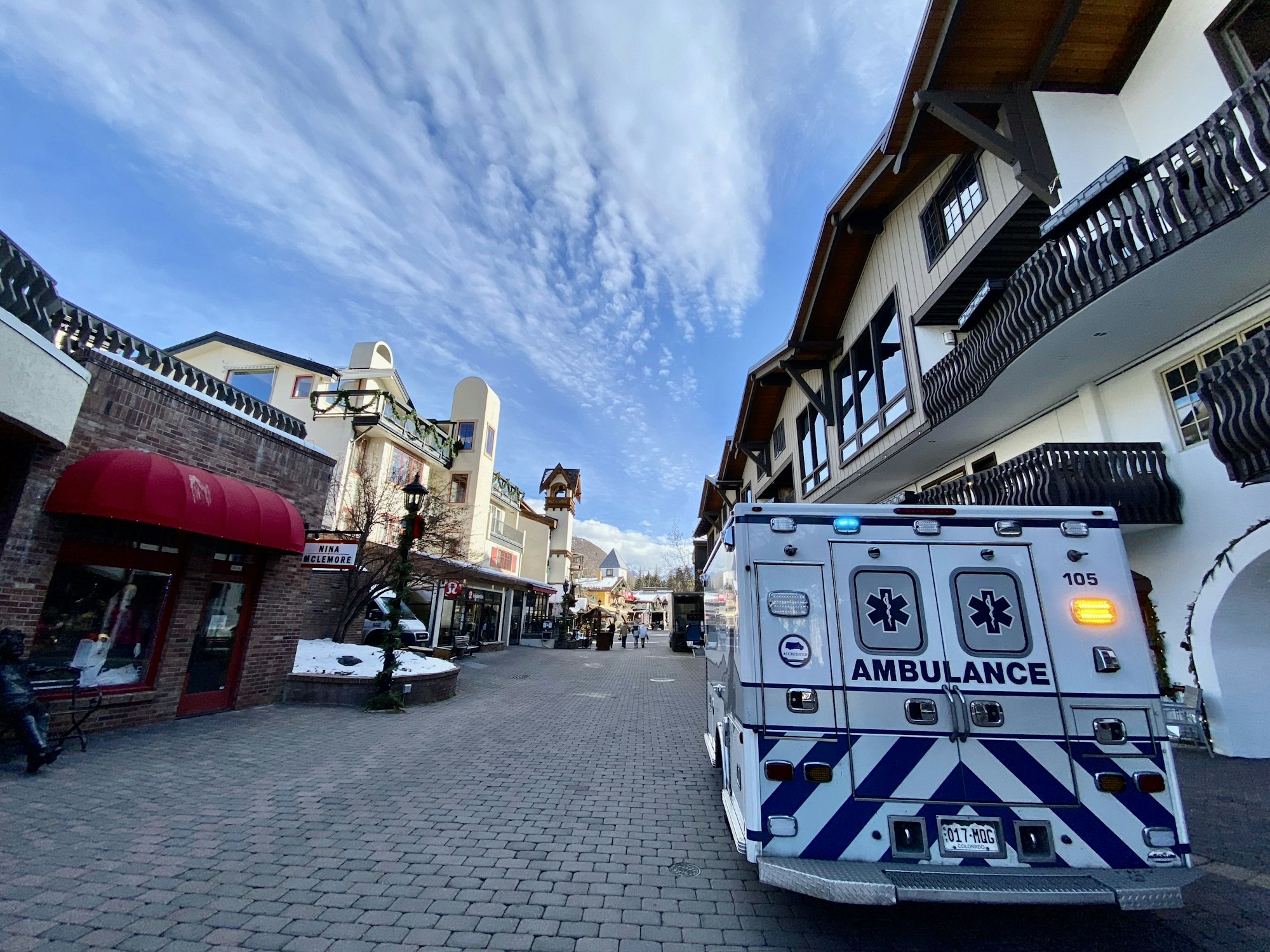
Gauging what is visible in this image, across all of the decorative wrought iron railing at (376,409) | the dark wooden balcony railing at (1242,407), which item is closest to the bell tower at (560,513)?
the decorative wrought iron railing at (376,409)

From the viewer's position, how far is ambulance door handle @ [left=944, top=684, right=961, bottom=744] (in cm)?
331

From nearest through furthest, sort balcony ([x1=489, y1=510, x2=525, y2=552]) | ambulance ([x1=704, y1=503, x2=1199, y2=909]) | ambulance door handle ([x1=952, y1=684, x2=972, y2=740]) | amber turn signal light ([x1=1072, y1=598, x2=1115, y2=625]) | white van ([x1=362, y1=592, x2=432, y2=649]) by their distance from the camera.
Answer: ambulance ([x1=704, y1=503, x2=1199, y2=909]) < ambulance door handle ([x1=952, y1=684, x2=972, y2=740]) < amber turn signal light ([x1=1072, y1=598, x2=1115, y2=625]) < white van ([x1=362, y1=592, x2=432, y2=649]) < balcony ([x1=489, y1=510, x2=525, y2=552])

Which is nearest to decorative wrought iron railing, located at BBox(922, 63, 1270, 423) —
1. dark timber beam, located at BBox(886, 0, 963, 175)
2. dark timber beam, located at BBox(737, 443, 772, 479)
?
dark timber beam, located at BBox(886, 0, 963, 175)

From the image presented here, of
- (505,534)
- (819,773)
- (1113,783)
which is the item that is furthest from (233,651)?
(505,534)

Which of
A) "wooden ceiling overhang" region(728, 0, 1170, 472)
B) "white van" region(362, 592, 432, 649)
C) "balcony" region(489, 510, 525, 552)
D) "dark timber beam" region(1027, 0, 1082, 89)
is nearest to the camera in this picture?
"dark timber beam" region(1027, 0, 1082, 89)

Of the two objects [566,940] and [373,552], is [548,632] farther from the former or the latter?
[566,940]

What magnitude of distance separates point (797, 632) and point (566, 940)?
2269mm

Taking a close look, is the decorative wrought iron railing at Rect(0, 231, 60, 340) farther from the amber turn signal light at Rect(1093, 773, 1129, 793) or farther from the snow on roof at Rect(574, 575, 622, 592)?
the snow on roof at Rect(574, 575, 622, 592)

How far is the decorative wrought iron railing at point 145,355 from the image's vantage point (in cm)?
669

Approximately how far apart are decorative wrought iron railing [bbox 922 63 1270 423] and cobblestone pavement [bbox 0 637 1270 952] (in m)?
5.92

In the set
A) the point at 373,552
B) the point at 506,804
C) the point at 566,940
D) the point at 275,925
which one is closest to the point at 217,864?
the point at 275,925

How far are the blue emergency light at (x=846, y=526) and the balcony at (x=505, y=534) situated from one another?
26.9 meters

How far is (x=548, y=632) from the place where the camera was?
30969 millimetres

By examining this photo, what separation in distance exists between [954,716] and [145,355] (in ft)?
34.7
